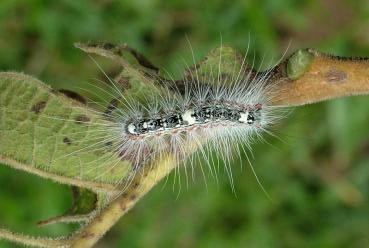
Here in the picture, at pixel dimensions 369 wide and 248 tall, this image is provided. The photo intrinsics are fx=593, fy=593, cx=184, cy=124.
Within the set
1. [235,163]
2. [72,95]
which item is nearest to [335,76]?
[72,95]

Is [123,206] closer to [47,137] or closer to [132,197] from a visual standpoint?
[132,197]

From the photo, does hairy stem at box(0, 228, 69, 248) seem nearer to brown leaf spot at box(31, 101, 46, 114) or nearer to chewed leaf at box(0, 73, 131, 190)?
chewed leaf at box(0, 73, 131, 190)

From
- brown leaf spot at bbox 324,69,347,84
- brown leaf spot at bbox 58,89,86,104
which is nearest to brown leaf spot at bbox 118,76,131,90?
brown leaf spot at bbox 58,89,86,104

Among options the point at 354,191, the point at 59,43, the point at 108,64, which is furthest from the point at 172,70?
the point at 354,191

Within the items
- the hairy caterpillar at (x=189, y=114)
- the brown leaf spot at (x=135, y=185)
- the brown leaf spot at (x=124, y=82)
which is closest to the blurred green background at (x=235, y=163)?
the hairy caterpillar at (x=189, y=114)

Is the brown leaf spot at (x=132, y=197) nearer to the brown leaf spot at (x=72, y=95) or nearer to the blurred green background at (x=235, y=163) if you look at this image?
the brown leaf spot at (x=72, y=95)

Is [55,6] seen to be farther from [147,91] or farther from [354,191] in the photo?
[354,191]
